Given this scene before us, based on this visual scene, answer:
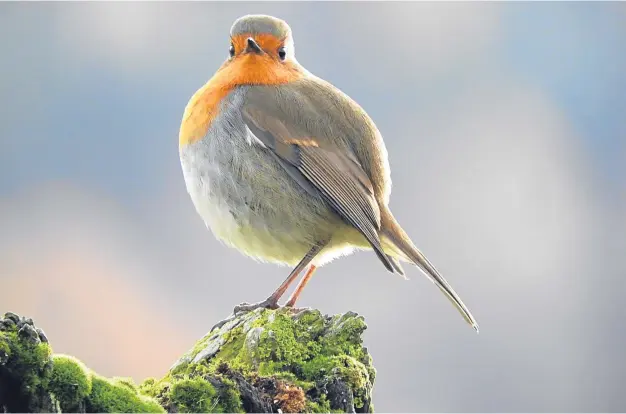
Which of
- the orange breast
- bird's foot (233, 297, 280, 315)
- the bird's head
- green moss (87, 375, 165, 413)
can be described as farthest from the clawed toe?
green moss (87, 375, 165, 413)

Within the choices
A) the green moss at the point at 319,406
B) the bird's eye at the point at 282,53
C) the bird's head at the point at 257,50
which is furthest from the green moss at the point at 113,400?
the bird's eye at the point at 282,53

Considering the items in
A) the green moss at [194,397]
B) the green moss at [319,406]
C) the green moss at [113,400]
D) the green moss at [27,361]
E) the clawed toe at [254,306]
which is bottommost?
the green moss at [27,361]

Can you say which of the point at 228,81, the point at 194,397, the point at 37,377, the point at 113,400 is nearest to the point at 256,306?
the point at 228,81

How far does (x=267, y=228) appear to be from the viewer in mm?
4316

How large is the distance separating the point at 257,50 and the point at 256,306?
54.4 inches

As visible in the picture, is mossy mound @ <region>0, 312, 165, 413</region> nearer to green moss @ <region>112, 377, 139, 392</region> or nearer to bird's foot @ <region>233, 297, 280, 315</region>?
green moss @ <region>112, 377, 139, 392</region>

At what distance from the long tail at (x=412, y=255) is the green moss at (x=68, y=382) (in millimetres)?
2239

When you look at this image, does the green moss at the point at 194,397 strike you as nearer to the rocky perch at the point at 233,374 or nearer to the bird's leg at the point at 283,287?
the rocky perch at the point at 233,374

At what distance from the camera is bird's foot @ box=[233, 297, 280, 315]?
4.22 m

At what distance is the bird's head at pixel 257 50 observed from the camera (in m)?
4.63

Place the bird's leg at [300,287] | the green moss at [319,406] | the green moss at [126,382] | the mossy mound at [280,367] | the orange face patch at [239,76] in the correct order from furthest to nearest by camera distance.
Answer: the orange face patch at [239,76] → the bird's leg at [300,287] → the green moss at [319,406] → the mossy mound at [280,367] → the green moss at [126,382]

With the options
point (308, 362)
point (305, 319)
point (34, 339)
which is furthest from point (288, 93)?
point (34, 339)

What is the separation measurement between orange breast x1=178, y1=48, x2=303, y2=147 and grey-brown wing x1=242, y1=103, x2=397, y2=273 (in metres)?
0.18

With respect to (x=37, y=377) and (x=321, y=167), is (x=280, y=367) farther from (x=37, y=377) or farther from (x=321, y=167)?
(x=321, y=167)
